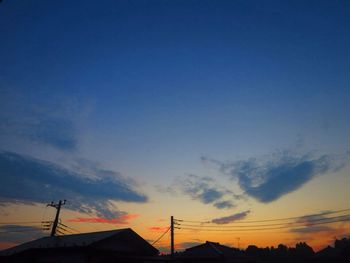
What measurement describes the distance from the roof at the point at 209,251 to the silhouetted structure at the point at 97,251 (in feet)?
30.2

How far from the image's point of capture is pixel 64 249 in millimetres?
24984

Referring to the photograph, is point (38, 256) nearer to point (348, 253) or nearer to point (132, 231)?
point (132, 231)

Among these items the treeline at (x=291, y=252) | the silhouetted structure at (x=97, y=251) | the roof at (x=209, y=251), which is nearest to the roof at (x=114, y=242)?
the silhouetted structure at (x=97, y=251)

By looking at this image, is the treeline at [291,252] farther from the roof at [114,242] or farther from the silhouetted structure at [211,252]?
the roof at [114,242]

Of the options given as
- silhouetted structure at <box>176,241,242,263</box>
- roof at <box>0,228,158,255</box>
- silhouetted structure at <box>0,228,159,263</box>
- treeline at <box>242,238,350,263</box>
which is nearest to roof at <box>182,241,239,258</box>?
silhouetted structure at <box>176,241,242,263</box>

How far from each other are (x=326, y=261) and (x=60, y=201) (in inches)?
1649

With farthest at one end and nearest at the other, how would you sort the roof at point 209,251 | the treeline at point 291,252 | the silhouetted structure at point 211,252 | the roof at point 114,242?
the treeline at point 291,252 → the roof at point 209,251 → the silhouetted structure at point 211,252 → the roof at point 114,242

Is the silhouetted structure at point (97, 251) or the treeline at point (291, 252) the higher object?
the treeline at point (291, 252)

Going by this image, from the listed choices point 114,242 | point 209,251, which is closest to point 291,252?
point 209,251

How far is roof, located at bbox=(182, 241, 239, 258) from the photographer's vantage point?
3456 cm

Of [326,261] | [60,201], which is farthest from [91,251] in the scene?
[326,261]

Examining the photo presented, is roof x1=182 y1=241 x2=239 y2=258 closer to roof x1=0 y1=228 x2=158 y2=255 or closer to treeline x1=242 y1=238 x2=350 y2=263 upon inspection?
roof x1=0 y1=228 x2=158 y2=255

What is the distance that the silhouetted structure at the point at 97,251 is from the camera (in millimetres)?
23766

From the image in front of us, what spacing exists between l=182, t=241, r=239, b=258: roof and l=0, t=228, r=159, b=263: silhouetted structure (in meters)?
9.22
